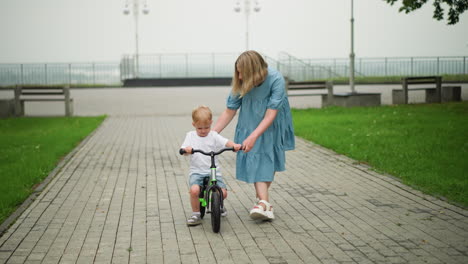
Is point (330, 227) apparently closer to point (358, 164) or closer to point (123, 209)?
point (123, 209)

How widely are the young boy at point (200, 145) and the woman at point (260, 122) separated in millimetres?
260

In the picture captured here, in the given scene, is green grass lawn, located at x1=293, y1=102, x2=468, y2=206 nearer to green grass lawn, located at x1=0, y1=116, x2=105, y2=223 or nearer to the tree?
the tree

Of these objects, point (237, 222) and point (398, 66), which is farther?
point (398, 66)

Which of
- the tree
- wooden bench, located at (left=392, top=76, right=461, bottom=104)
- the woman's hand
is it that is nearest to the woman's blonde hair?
the woman's hand

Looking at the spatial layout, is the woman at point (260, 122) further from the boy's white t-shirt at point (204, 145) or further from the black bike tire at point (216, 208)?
the black bike tire at point (216, 208)

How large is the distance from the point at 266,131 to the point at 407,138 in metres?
6.48

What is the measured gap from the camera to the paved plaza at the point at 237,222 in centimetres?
518

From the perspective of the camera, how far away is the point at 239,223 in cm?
624

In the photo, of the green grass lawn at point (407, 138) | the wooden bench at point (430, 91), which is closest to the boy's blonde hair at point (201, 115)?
the green grass lawn at point (407, 138)

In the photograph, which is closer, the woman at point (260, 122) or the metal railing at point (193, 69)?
the woman at point (260, 122)

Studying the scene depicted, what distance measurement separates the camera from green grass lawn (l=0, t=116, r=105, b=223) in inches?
314

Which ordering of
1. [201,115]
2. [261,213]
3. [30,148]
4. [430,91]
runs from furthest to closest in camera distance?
[430,91] → [30,148] → [261,213] → [201,115]

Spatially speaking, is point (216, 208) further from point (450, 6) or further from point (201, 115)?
point (450, 6)

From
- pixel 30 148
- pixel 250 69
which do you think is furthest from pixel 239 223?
pixel 30 148
